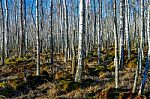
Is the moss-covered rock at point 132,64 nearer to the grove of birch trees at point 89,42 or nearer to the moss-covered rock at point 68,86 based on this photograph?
the grove of birch trees at point 89,42

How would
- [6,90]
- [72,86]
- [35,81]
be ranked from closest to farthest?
[72,86], [6,90], [35,81]

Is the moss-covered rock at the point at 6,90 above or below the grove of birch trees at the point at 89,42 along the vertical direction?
below

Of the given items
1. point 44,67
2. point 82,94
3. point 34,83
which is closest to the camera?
point 82,94

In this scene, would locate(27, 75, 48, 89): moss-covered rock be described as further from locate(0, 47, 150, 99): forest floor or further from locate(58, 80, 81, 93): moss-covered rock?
locate(58, 80, 81, 93): moss-covered rock

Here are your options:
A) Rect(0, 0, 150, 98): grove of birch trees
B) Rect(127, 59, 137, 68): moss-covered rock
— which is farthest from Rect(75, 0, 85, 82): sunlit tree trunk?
Rect(127, 59, 137, 68): moss-covered rock

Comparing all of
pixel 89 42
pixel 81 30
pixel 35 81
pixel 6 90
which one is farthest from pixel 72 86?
pixel 89 42

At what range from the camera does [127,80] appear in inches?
668

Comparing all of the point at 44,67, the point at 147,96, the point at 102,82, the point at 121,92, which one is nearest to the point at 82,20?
the point at 102,82

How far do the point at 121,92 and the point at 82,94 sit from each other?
1.86m

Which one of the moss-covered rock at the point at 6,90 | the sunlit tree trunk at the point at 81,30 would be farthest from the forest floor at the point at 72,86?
the sunlit tree trunk at the point at 81,30

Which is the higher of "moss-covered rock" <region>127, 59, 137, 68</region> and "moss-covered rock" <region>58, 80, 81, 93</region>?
"moss-covered rock" <region>127, 59, 137, 68</region>

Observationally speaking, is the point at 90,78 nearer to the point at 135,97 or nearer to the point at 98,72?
the point at 98,72

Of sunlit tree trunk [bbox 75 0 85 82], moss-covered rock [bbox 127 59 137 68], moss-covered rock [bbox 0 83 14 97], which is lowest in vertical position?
moss-covered rock [bbox 0 83 14 97]

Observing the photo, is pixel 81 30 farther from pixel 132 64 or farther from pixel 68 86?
pixel 132 64
